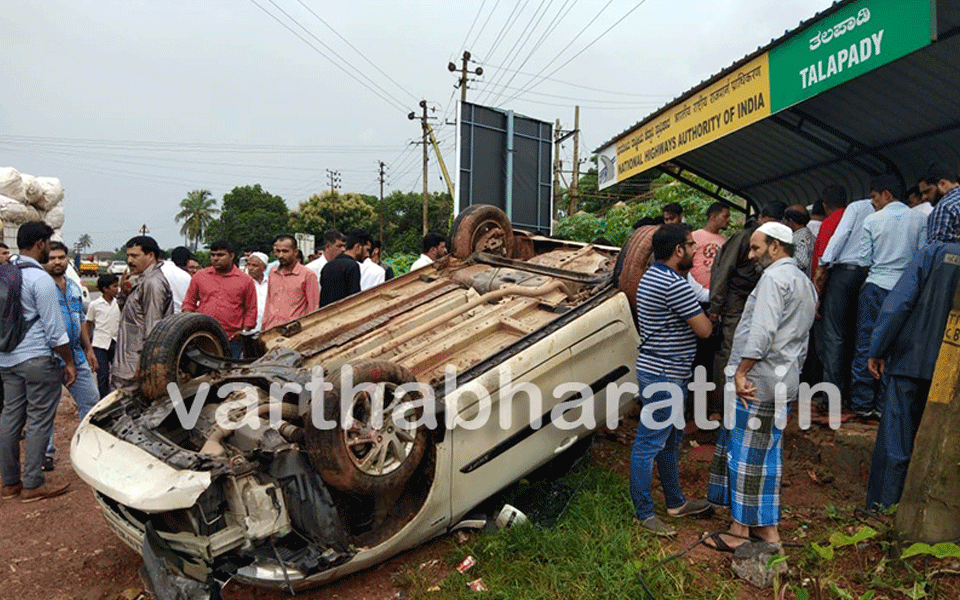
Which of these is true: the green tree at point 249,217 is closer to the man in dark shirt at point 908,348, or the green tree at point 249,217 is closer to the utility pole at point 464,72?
the utility pole at point 464,72

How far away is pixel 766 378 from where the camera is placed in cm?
315

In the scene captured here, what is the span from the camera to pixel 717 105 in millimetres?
5664

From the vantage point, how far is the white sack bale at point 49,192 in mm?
10328

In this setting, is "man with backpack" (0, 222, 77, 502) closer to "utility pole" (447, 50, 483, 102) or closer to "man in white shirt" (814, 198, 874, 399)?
"man in white shirt" (814, 198, 874, 399)

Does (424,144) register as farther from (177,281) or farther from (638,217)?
(177,281)

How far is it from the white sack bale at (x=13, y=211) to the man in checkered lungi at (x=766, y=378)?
10.2m

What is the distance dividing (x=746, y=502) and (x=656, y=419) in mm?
603

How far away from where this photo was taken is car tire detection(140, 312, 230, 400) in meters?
3.40

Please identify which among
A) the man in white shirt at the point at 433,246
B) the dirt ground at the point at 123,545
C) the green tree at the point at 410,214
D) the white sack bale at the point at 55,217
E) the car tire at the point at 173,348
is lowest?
the dirt ground at the point at 123,545

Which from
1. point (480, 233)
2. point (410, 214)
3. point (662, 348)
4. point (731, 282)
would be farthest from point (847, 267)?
point (410, 214)

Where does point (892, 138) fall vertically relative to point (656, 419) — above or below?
above

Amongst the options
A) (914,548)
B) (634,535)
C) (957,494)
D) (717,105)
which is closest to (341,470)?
(634,535)

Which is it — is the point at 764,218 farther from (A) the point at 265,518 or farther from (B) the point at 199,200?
(B) the point at 199,200

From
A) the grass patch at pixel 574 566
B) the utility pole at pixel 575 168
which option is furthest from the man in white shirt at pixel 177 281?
the utility pole at pixel 575 168
